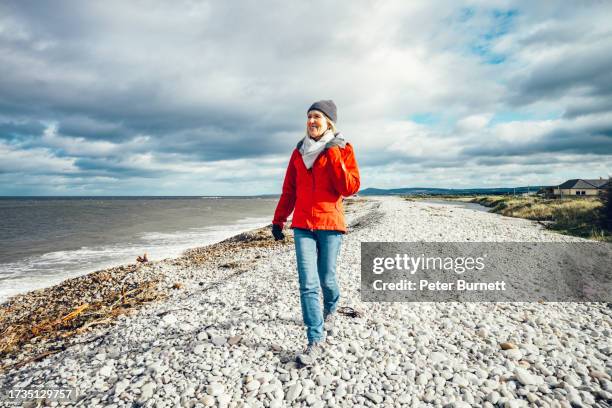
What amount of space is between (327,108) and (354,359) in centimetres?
309

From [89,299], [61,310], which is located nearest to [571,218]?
[89,299]

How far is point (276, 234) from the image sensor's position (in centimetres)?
448

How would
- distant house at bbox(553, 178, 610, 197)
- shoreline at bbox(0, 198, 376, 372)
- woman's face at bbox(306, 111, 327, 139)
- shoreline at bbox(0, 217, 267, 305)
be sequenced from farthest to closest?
distant house at bbox(553, 178, 610, 197) < shoreline at bbox(0, 217, 267, 305) < shoreline at bbox(0, 198, 376, 372) < woman's face at bbox(306, 111, 327, 139)

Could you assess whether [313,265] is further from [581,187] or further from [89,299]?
[581,187]

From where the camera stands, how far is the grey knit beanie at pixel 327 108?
12.8 feet

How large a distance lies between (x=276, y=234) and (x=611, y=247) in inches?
540

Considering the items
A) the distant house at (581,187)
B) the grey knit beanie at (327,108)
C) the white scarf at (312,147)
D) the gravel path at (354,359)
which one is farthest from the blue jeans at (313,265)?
the distant house at (581,187)

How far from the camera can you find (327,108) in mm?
3949

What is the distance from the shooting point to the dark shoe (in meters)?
4.02

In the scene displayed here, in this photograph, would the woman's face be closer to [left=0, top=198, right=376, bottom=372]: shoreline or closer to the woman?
the woman

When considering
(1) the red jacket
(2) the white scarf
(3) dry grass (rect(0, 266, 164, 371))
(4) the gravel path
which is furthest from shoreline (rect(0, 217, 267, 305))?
(2) the white scarf

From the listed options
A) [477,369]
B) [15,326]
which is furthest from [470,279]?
[15,326]

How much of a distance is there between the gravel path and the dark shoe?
0.35ft

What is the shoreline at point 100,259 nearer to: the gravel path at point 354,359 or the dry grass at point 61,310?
the dry grass at point 61,310
